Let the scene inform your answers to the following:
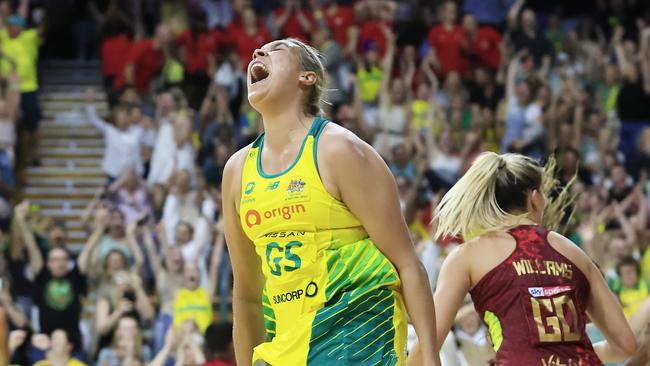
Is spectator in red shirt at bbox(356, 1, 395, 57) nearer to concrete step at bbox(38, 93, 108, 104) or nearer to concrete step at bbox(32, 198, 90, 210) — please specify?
concrete step at bbox(38, 93, 108, 104)

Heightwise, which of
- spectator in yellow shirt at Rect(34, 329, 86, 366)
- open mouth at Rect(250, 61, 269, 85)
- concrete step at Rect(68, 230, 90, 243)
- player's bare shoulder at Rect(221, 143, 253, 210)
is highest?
open mouth at Rect(250, 61, 269, 85)

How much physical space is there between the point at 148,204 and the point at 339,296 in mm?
9327

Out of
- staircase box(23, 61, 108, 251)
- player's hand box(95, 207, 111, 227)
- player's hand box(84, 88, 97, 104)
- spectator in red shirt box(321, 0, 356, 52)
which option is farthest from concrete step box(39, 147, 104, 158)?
spectator in red shirt box(321, 0, 356, 52)

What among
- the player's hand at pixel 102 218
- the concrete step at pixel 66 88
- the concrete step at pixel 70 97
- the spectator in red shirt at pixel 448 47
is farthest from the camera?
the concrete step at pixel 66 88

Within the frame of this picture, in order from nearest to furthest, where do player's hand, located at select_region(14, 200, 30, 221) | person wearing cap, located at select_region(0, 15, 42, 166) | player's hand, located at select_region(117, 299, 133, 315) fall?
player's hand, located at select_region(117, 299, 133, 315), player's hand, located at select_region(14, 200, 30, 221), person wearing cap, located at select_region(0, 15, 42, 166)

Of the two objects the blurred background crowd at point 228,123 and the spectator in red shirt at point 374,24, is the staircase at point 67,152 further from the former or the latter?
the spectator in red shirt at point 374,24

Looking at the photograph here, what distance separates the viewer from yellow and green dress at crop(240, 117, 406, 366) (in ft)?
13.7

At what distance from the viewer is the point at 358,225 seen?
4277 millimetres

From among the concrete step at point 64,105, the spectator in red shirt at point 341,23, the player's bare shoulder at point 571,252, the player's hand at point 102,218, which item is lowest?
the player's hand at point 102,218

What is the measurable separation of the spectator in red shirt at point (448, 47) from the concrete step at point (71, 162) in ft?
15.0

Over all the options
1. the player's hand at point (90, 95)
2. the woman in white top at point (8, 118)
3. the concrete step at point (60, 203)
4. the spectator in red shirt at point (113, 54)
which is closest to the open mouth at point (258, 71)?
the woman in white top at point (8, 118)

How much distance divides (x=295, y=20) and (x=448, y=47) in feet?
6.77

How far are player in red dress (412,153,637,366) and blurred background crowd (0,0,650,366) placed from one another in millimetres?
5485

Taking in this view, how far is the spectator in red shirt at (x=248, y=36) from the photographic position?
1504cm
